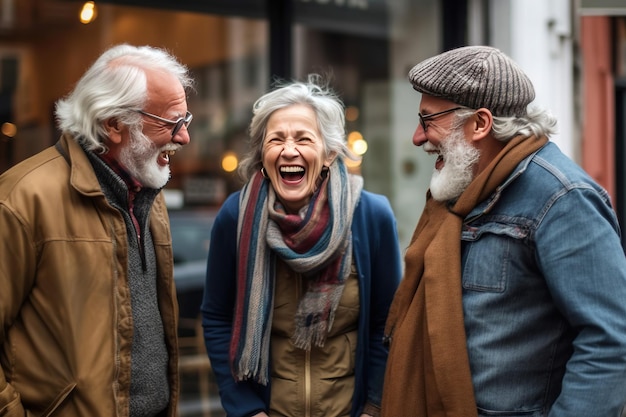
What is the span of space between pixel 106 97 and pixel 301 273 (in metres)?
0.93

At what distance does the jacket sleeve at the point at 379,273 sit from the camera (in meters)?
3.39

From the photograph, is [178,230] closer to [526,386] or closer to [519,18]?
[519,18]

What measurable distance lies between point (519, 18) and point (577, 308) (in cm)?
429

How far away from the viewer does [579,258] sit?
2.42 m

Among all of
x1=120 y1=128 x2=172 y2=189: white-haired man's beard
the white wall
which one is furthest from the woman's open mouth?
the white wall

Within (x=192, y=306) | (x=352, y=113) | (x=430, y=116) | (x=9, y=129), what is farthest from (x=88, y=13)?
(x=430, y=116)

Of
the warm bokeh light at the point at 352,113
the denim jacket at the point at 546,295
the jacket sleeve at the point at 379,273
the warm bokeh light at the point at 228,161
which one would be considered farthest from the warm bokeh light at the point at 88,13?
the denim jacket at the point at 546,295

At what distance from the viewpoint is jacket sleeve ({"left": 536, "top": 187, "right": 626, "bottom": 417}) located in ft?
7.86

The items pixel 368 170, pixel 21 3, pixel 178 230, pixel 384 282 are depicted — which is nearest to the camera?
pixel 384 282

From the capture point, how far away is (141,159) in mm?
3082

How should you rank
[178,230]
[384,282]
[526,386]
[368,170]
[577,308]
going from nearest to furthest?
[577,308] → [526,386] → [384,282] → [178,230] → [368,170]

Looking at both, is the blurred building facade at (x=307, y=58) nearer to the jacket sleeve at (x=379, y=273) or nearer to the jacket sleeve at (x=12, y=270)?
the jacket sleeve at (x=379, y=273)

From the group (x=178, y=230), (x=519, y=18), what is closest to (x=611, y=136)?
(x=519, y=18)

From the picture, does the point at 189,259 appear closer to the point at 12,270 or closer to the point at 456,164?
the point at 12,270
